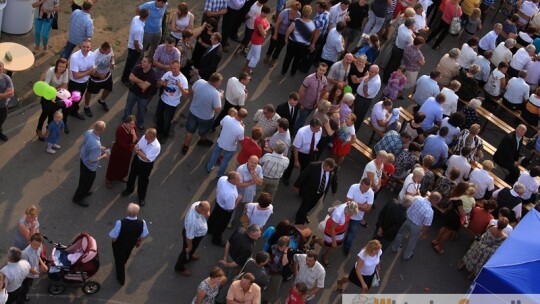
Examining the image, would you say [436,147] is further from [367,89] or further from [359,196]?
[359,196]

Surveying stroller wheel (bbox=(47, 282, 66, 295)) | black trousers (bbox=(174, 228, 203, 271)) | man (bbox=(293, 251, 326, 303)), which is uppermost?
man (bbox=(293, 251, 326, 303))

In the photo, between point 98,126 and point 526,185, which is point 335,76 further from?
point 98,126

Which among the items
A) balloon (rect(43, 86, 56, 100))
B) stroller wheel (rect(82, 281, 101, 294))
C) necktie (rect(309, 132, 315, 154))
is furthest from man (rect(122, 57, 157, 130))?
stroller wheel (rect(82, 281, 101, 294))

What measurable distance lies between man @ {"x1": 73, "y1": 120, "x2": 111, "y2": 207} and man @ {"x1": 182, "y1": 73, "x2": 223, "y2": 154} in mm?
1819

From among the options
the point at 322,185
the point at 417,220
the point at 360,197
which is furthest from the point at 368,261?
the point at 322,185

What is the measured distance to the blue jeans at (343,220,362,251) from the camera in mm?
12266

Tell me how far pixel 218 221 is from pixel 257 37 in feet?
14.4

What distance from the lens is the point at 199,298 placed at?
10.1 m

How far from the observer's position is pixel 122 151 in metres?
12.1

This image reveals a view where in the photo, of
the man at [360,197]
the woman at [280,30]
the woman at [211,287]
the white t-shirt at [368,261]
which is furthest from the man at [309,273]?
the woman at [280,30]

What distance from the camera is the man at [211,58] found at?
45.1 feet

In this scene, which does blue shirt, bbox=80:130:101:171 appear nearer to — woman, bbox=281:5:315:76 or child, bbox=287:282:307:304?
child, bbox=287:282:307:304

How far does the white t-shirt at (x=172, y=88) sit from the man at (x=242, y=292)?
3.99 metres

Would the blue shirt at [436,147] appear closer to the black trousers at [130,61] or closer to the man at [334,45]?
the man at [334,45]
